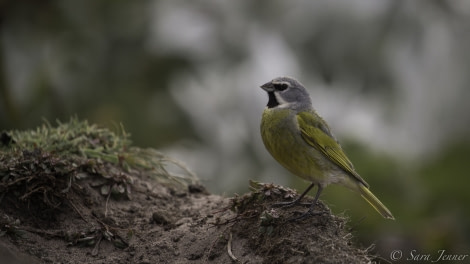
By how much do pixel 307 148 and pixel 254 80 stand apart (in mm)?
3349

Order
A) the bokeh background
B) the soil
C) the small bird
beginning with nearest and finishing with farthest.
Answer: the soil
the small bird
the bokeh background

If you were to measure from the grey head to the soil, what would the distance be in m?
0.75

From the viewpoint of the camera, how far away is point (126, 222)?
185 inches

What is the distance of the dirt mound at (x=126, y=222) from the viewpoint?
4.02 m

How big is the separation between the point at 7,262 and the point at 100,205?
116 cm

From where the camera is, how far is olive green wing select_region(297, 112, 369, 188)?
4.78m

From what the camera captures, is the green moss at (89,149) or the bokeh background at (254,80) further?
the bokeh background at (254,80)

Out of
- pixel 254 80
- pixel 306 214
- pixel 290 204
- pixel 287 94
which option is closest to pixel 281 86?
pixel 287 94

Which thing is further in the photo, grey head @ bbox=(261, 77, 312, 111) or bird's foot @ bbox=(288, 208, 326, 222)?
grey head @ bbox=(261, 77, 312, 111)

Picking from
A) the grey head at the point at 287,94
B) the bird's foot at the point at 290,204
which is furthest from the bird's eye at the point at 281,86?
the bird's foot at the point at 290,204

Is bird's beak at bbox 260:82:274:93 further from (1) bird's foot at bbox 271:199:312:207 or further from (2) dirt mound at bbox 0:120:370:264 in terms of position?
(1) bird's foot at bbox 271:199:312:207

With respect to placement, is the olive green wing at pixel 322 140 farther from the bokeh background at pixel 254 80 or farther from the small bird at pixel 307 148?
the bokeh background at pixel 254 80

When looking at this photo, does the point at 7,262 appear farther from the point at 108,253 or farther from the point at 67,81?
the point at 67,81

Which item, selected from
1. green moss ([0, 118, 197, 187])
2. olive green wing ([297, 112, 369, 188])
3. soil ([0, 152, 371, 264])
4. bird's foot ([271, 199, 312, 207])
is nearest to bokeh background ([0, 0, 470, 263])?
green moss ([0, 118, 197, 187])
